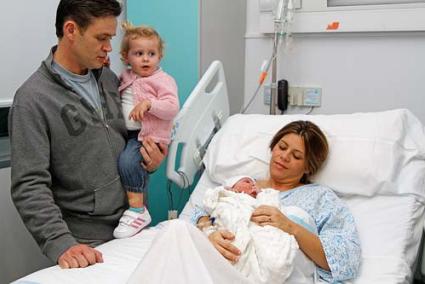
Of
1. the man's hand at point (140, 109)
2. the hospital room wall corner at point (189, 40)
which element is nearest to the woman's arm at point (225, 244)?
the man's hand at point (140, 109)

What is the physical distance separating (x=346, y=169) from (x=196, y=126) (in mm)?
722

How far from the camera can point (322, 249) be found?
158cm

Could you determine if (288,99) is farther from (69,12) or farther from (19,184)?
(19,184)

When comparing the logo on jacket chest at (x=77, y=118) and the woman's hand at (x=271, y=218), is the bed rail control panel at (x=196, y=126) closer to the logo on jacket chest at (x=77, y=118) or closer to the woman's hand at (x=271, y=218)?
the logo on jacket chest at (x=77, y=118)

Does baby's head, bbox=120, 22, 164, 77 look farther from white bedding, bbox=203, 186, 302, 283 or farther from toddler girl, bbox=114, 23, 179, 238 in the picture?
white bedding, bbox=203, 186, 302, 283

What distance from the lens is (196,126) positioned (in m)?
2.28

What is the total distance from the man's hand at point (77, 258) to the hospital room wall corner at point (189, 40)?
112 centimetres

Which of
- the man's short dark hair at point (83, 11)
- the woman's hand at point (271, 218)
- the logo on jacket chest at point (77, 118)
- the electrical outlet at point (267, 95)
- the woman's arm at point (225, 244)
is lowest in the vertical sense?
the woman's arm at point (225, 244)

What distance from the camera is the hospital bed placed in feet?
5.37

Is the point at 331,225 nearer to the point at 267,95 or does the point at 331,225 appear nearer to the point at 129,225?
the point at 129,225

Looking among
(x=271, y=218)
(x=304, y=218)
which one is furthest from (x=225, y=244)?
(x=304, y=218)

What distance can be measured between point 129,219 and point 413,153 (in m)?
1.18

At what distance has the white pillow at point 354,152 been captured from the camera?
1.91m

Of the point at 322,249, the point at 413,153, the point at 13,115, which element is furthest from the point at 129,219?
the point at 413,153
